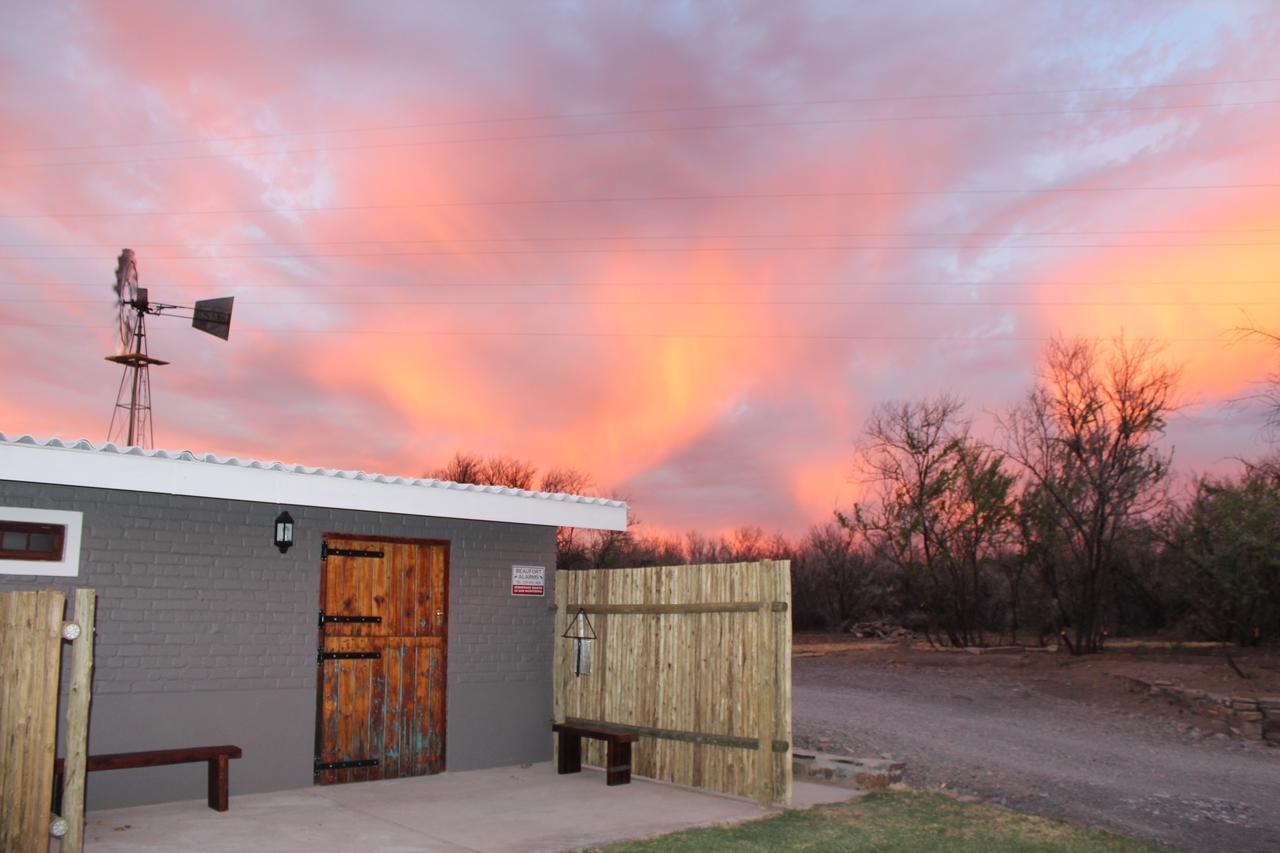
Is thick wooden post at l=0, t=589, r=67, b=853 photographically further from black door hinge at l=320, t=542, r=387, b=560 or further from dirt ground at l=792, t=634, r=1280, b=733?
dirt ground at l=792, t=634, r=1280, b=733

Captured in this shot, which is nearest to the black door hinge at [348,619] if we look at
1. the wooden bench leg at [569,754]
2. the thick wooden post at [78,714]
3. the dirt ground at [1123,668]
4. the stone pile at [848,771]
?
the wooden bench leg at [569,754]

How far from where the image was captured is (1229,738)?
13.9 m

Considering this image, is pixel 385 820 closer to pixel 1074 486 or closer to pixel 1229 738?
pixel 1229 738

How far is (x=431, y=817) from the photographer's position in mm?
7969

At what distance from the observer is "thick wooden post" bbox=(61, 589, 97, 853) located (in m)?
5.77

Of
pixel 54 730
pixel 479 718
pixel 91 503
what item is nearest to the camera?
pixel 54 730

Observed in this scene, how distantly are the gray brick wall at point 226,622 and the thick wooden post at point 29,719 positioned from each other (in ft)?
7.74

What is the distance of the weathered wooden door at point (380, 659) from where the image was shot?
9320mm

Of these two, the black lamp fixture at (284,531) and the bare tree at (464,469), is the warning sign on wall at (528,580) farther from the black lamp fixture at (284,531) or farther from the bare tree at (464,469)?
the bare tree at (464,469)

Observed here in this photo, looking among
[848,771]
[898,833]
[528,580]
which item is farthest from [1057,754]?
[528,580]

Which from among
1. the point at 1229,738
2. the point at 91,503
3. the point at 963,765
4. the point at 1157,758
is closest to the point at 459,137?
the point at 91,503

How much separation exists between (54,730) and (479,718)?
4.91 metres

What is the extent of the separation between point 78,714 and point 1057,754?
10.7 meters

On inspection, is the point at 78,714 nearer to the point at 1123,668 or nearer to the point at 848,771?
the point at 848,771
